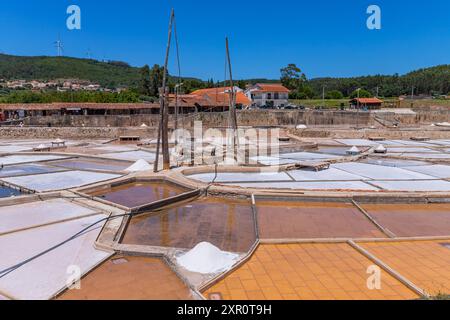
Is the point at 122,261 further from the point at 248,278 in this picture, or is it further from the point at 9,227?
the point at 9,227

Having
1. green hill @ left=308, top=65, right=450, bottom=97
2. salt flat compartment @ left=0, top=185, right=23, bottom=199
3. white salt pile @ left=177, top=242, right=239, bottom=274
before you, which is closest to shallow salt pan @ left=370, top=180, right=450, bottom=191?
white salt pile @ left=177, top=242, right=239, bottom=274

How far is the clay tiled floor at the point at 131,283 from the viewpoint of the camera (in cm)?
423

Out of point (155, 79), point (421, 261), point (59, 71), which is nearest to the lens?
point (421, 261)

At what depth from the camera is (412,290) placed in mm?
4270

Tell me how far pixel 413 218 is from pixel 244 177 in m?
5.23

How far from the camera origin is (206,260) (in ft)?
16.0

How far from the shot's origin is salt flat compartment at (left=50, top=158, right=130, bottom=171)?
12.9 m

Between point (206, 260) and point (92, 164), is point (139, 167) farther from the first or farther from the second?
point (206, 260)

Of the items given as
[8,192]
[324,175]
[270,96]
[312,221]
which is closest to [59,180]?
Answer: [8,192]

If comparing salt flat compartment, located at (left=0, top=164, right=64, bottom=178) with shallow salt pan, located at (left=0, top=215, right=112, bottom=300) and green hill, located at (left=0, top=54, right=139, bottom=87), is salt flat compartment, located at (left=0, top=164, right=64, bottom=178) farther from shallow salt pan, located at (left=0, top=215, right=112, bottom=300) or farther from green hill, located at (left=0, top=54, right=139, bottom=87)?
green hill, located at (left=0, top=54, right=139, bottom=87)

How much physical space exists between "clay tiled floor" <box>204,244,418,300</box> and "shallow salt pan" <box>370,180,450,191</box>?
5225mm
